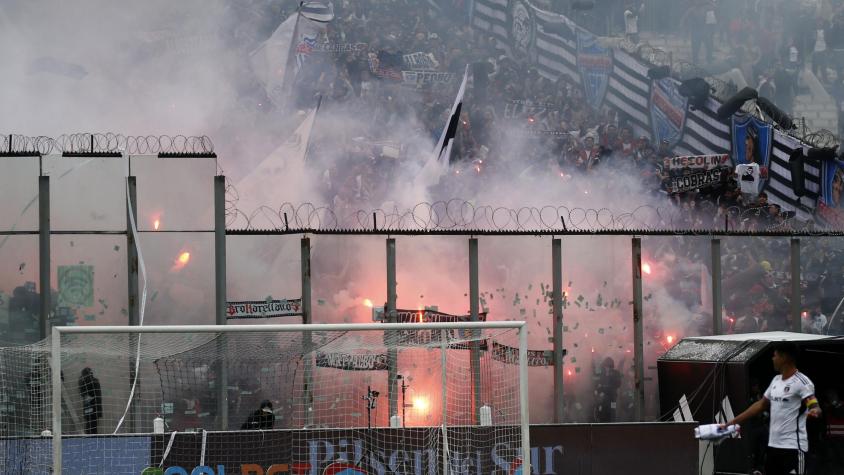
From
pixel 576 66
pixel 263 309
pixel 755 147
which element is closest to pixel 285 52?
pixel 263 309

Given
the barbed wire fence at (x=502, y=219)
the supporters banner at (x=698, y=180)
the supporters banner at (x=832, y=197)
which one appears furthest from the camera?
the supporters banner at (x=832, y=197)

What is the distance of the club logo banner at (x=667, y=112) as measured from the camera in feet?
87.1

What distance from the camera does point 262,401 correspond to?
18.9 m

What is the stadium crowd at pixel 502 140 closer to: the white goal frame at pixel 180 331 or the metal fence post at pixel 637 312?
the metal fence post at pixel 637 312

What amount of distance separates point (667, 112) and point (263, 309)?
1210cm

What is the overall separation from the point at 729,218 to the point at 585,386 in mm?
6181

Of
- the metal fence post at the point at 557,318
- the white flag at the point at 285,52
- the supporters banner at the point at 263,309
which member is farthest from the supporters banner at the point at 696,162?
the supporters banner at the point at 263,309

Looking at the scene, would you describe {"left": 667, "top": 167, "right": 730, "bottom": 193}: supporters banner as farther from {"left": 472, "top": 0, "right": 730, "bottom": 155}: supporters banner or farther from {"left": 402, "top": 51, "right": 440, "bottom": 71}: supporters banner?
{"left": 402, "top": 51, "right": 440, "bottom": 71}: supporters banner

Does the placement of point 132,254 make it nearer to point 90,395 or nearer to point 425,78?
point 90,395

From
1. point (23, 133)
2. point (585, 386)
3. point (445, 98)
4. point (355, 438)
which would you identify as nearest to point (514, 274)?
point (585, 386)

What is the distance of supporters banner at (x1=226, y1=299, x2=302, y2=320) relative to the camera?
20.1 m

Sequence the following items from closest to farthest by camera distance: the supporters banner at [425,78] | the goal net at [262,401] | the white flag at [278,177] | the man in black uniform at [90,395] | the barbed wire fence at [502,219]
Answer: the goal net at [262,401] → the man in black uniform at [90,395] → the barbed wire fence at [502,219] → the white flag at [278,177] → the supporters banner at [425,78]

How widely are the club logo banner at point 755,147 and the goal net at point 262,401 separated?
9439mm

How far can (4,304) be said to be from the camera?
62.0ft
